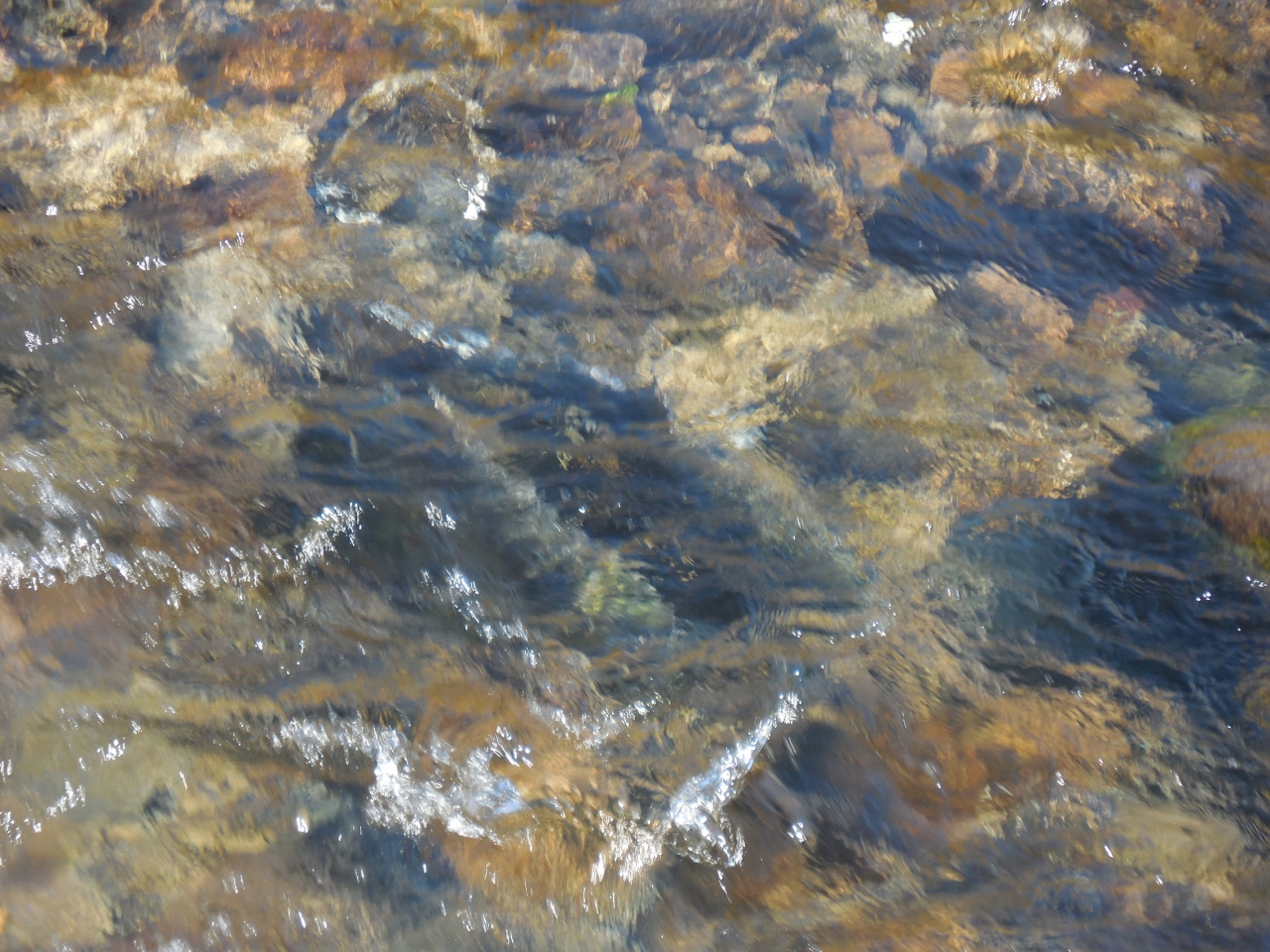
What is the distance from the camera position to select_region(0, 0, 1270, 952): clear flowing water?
1921mm

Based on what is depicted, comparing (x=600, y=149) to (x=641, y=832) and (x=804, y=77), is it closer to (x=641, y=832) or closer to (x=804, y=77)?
(x=804, y=77)

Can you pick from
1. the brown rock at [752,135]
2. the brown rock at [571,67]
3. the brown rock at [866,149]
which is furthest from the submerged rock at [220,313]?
the brown rock at [866,149]

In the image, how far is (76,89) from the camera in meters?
2.95

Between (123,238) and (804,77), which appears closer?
(123,238)

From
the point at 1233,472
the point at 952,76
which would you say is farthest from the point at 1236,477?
the point at 952,76

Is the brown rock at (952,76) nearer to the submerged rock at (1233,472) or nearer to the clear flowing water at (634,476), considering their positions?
the clear flowing water at (634,476)

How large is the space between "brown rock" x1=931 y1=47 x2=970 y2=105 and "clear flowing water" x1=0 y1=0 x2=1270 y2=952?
2 cm

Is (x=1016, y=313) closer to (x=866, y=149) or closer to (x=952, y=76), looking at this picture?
(x=866, y=149)

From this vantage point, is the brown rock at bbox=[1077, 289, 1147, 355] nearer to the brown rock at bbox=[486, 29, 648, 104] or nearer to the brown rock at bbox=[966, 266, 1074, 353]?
the brown rock at bbox=[966, 266, 1074, 353]

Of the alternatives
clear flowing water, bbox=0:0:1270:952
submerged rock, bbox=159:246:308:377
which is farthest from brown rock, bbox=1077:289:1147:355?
submerged rock, bbox=159:246:308:377

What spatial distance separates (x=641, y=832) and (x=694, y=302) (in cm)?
161

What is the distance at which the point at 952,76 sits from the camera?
3.15 metres

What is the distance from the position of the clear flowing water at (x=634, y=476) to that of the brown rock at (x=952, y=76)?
0.02 meters

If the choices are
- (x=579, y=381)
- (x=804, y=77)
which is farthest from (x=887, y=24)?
(x=579, y=381)
